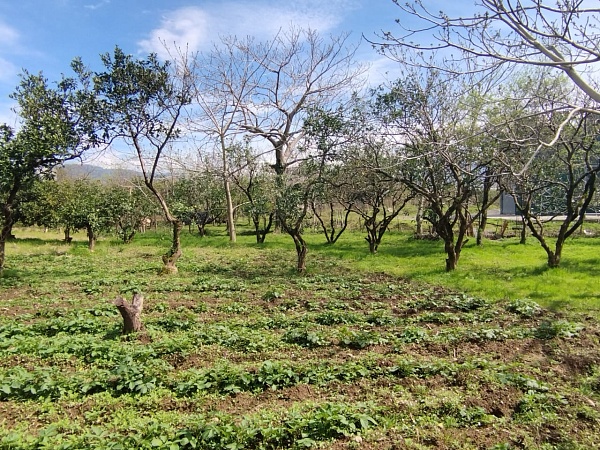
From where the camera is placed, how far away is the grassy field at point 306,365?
3988 mm

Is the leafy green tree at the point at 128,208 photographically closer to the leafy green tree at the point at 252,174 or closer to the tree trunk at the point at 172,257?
the leafy green tree at the point at 252,174

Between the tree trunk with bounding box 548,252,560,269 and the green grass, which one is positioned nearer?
the green grass

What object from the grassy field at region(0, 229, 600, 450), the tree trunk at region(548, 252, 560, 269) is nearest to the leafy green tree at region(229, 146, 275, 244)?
the grassy field at region(0, 229, 600, 450)

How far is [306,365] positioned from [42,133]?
10.6 metres

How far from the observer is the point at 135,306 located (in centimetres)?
719

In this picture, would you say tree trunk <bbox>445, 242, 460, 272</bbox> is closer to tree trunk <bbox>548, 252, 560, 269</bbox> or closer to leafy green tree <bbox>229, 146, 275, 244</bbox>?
tree trunk <bbox>548, 252, 560, 269</bbox>

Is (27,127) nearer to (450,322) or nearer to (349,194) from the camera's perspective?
(450,322)

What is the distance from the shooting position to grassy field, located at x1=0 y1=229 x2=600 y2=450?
399cm

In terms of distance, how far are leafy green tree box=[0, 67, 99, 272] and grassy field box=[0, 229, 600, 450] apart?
128 inches

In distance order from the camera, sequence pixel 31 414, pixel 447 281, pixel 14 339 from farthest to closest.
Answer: pixel 447 281
pixel 14 339
pixel 31 414

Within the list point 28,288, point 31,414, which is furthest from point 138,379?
point 28,288

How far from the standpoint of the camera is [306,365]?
549 cm

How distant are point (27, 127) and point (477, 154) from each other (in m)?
13.6

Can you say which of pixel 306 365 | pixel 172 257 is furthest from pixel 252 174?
pixel 306 365
